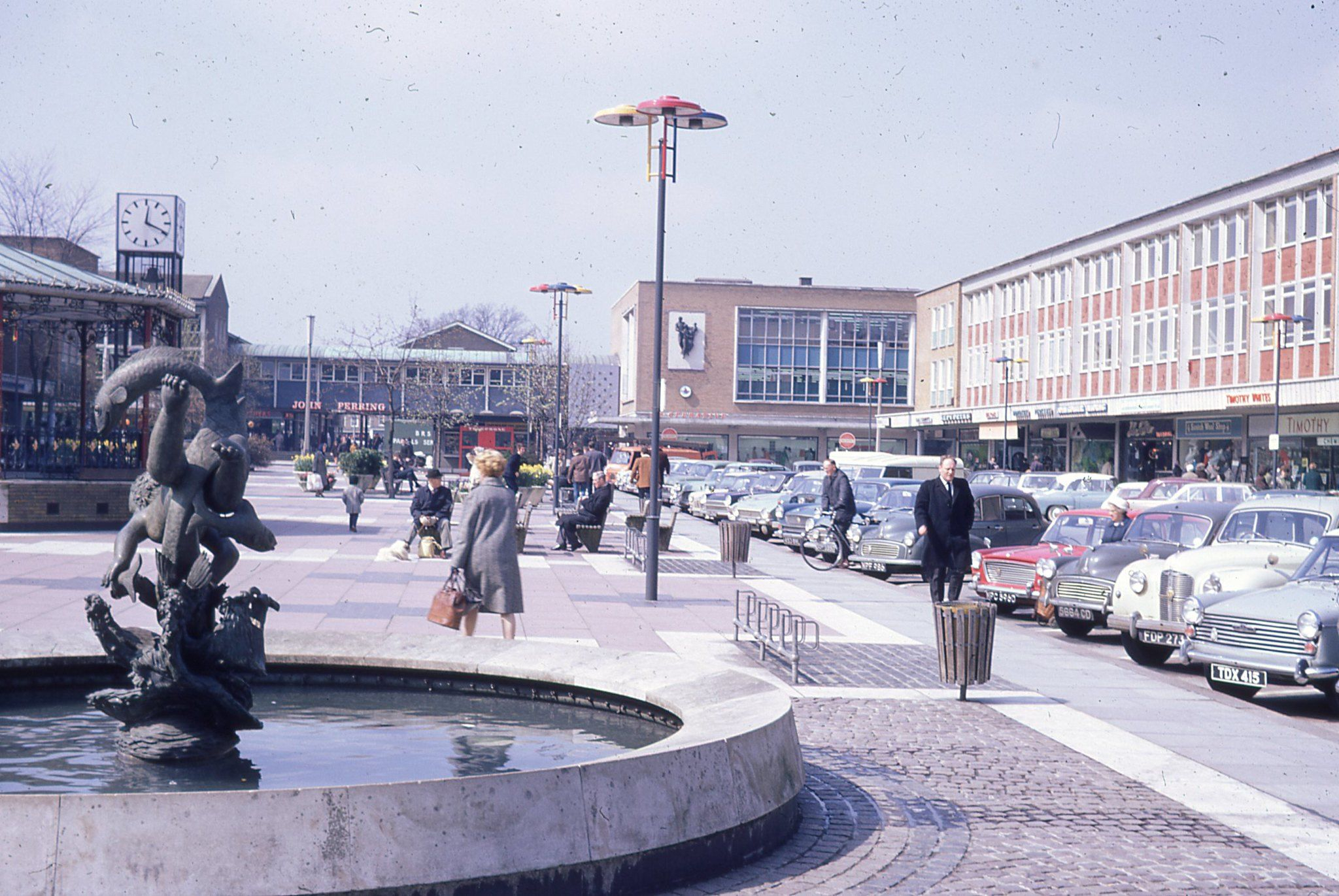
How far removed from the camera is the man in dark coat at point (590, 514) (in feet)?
82.2

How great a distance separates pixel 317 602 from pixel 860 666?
20.5ft

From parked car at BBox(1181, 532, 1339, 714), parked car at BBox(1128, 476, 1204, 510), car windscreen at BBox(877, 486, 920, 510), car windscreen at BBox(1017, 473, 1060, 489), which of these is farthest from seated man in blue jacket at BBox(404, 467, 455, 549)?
car windscreen at BBox(1017, 473, 1060, 489)

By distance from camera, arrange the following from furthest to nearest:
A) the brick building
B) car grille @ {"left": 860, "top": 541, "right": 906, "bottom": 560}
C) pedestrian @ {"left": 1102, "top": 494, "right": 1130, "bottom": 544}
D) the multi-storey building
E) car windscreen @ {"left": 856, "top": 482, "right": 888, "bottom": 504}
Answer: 1. the brick building
2. the multi-storey building
3. car windscreen @ {"left": 856, "top": 482, "right": 888, "bottom": 504}
4. car grille @ {"left": 860, "top": 541, "right": 906, "bottom": 560}
5. pedestrian @ {"left": 1102, "top": 494, "right": 1130, "bottom": 544}

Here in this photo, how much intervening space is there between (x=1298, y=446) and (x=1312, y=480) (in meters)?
3.25

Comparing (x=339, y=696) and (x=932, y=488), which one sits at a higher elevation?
(x=932, y=488)

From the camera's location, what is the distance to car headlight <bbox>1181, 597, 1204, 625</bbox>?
41.9 feet

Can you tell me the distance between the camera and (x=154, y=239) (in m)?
50.6

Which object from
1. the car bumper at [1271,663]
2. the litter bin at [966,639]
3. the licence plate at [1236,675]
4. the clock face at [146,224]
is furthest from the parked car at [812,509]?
the clock face at [146,224]

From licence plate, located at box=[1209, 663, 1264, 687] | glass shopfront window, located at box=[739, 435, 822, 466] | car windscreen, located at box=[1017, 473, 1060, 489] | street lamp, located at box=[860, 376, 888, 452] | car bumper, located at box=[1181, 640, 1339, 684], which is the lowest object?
licence plate, located at box=[1209, 663, 1264, 687]

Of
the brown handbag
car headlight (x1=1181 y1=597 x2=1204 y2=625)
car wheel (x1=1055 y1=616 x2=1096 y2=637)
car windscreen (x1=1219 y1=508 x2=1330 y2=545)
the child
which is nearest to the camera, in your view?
the brown handbag

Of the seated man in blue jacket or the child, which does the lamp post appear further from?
the child

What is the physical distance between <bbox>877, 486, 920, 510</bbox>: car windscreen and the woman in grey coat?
15923 millimetres

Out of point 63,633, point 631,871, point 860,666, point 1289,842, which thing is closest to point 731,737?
point 631,871

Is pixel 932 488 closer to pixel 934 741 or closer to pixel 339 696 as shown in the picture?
pixel 934 741
